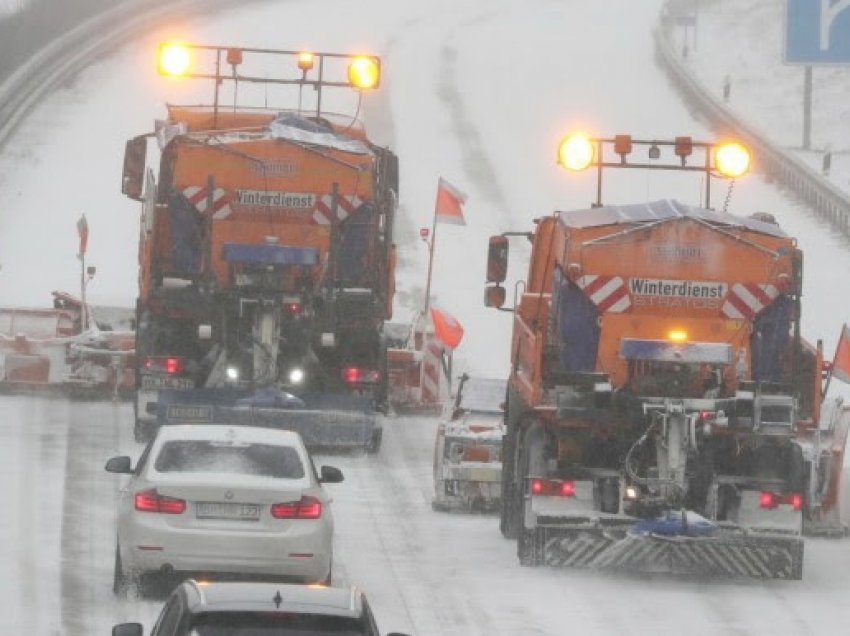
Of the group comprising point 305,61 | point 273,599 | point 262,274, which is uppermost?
point 305,61

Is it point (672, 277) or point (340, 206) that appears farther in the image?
point (340, 206)

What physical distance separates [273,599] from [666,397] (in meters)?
8.91

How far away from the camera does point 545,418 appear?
66.0ft

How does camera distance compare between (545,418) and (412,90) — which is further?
(412,90)

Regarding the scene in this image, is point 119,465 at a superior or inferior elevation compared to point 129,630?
superior

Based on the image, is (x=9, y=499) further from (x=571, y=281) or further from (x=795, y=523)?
(x=795, y=523)

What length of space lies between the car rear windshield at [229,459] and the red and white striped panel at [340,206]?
27.1ft

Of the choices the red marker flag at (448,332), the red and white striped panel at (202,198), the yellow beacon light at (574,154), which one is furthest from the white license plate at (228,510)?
the red marker flag at (448,332)

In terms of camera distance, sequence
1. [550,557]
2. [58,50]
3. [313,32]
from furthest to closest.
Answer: [313,32]
[58,50]
[550,557]

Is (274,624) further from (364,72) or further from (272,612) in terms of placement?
(364,72)

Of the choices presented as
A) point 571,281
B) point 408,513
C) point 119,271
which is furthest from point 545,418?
point 119,271

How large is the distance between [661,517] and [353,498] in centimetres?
452

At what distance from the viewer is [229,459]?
17.6 meters

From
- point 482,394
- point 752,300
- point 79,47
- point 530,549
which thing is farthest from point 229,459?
point 79,47
